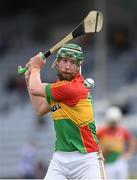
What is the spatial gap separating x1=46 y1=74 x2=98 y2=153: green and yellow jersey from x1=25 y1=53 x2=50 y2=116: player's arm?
0.26 feet

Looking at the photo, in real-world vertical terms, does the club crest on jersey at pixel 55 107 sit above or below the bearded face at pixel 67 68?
below

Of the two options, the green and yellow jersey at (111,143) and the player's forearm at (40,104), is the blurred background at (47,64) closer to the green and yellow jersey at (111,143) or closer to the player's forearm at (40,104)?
the green and yellow jersey at (111,143)

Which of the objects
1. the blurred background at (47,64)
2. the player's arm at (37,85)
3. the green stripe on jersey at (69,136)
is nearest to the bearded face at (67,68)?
the player's arm at (37,85)

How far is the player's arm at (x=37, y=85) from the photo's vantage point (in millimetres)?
7785

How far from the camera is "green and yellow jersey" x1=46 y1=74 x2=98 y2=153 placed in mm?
7773

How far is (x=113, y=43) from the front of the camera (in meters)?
23.5

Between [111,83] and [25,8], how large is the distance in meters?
4.36

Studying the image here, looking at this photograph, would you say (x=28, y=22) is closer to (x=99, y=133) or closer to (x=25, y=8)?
(x=25, y=8)

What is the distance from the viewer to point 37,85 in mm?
7785

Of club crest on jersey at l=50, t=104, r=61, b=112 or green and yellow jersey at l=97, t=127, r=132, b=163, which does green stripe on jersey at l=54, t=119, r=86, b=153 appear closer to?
club crest on jersey at l=50, t=104, r=61, b=112

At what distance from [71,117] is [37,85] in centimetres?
44

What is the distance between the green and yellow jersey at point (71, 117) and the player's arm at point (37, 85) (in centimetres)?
8

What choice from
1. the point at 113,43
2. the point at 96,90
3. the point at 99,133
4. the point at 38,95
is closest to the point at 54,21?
the point at 113,43

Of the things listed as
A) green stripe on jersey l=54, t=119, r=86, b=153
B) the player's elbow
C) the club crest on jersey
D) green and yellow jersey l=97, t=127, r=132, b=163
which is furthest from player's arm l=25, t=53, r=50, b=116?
green and yellow jersey l=97, t=127, r=132, b=163
